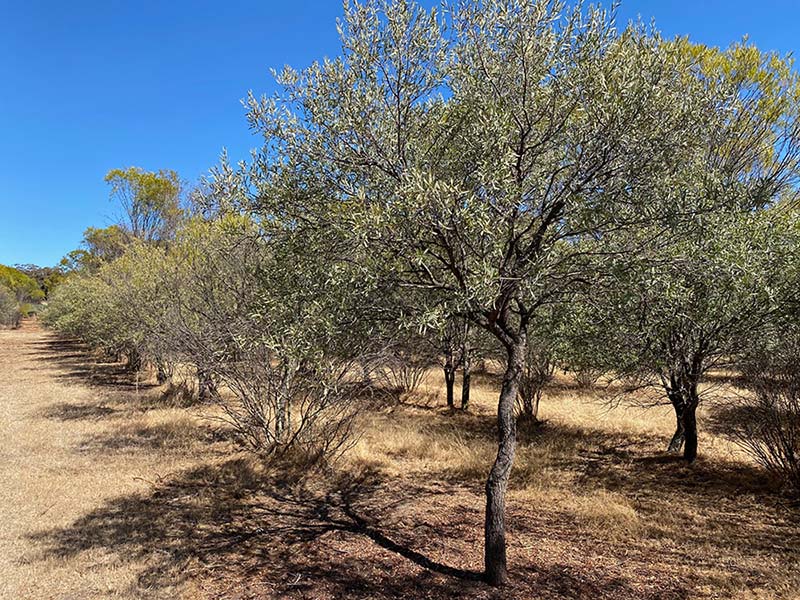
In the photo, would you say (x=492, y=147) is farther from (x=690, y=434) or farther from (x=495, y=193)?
(x=690, y=434)

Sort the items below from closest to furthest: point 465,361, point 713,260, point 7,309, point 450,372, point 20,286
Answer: point 713,260
point 465,361
point 450,372
point 7,309
point 20,286

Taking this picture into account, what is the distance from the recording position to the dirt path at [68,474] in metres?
5.67

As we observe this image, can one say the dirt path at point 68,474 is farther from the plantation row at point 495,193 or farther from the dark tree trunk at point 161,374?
the plantation row at point 495,193

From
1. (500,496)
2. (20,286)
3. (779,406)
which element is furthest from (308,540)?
(20,286)

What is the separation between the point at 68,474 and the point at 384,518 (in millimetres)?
6847

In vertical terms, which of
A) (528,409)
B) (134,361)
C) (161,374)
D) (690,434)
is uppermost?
(690,434)

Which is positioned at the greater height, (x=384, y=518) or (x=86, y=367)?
(x=86, y=367)

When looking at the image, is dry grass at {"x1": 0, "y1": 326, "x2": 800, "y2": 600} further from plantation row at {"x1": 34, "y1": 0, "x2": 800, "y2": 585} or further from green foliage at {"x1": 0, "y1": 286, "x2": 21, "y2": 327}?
green foliage at {"x1": 0, "y1": 286, "x2": 21, "y2": 327}

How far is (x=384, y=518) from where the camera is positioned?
7445 mm

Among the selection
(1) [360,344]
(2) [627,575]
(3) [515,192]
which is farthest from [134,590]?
(3) [515,192]

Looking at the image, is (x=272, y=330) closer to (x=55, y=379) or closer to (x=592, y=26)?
(x=592, y=26)

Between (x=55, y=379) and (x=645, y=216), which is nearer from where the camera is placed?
(x=645, y=216)

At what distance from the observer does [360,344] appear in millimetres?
5633

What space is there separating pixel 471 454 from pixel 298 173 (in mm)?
7848
